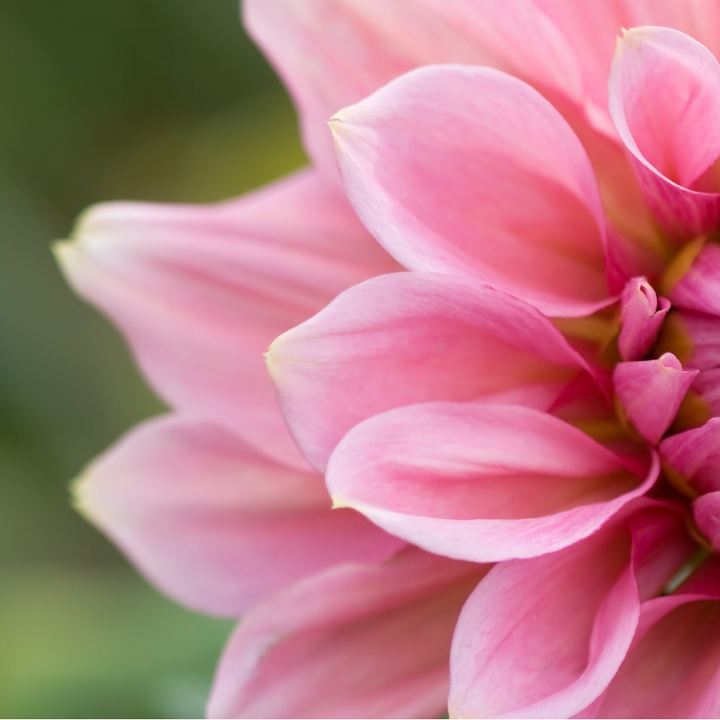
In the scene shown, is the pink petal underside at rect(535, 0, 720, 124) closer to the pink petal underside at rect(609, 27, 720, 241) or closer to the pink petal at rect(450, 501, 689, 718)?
the pink petal underside at rect(609, 27, 720, 241)

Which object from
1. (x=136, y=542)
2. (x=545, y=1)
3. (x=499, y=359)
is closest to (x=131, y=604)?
(x=136, y=542)

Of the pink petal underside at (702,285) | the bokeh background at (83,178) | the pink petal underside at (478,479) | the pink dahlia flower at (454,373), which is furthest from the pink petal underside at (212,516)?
→ the bokeh background at (83,178)

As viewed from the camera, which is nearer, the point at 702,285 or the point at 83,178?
the point at 702,285

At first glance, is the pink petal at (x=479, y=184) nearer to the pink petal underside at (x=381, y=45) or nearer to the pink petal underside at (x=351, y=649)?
the pink petal underside at (x=381, y=45)

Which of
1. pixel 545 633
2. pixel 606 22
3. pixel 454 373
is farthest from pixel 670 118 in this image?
pixel 545 633

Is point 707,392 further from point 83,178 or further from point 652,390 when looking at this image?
point 83,178

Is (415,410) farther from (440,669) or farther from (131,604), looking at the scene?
(131,604)

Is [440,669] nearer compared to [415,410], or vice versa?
[415,410]
